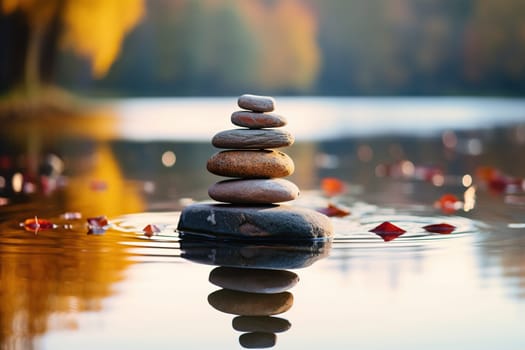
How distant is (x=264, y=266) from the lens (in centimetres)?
706

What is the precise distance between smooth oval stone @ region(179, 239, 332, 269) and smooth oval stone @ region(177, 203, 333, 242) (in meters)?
0.07

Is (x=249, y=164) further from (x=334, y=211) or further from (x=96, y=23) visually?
(x=96, y=23)

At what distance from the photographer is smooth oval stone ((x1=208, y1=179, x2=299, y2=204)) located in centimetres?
845

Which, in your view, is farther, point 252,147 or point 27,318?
point 252,147

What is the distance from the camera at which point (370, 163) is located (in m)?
17.6

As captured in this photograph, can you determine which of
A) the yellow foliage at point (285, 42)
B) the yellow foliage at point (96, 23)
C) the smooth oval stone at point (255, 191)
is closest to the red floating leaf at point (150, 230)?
the smooth oval stone at point (255, 191)

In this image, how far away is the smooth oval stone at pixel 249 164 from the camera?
859 centimetres

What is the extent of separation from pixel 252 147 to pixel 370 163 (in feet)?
29.8

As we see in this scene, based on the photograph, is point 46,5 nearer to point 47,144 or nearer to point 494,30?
point 47,144

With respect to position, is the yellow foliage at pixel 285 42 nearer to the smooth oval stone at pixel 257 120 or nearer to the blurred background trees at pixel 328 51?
the blurred background trees at pixel 328 51

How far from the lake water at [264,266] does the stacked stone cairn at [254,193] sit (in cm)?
26

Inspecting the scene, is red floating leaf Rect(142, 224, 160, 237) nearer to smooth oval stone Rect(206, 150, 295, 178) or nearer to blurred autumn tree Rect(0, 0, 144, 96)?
smooth oval stone Rect(206, 150, 295, 178)

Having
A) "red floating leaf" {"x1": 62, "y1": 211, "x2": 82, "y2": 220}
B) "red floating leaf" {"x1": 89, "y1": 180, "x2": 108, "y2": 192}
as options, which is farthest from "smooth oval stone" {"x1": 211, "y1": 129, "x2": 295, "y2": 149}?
"red floating leaf" {"x1": 89, "y1": 180, "x2": 108, "y2": 192}

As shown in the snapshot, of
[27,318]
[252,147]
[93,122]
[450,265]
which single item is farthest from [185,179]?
[93,122]
